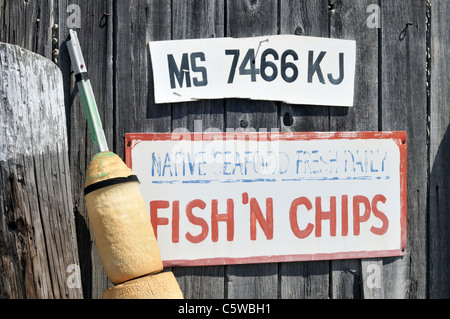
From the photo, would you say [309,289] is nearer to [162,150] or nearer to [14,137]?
[162,150]

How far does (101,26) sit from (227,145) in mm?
778

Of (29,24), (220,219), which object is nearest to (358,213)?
(220,219)

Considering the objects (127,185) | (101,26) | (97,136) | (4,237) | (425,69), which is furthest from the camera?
(425,69)

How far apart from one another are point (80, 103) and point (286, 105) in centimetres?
94

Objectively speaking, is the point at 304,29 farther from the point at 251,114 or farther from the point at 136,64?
the point at 136,64

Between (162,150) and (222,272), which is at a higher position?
(162,150)

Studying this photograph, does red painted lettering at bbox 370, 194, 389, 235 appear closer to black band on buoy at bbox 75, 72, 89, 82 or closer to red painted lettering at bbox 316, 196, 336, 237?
red painted lettering at bbox 316, 196, 336, 237

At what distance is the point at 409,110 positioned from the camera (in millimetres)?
2375

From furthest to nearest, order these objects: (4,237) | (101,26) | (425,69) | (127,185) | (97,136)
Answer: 1. (425,69)
2. (101,26)
3. (97,136)
4. (127,185)
5. (4,237)

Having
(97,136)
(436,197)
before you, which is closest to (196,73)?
(97,136)

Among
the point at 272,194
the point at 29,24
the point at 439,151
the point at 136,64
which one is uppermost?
the point at 29,24

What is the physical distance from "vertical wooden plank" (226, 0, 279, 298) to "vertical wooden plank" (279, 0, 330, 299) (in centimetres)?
5

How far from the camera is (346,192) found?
2277mm

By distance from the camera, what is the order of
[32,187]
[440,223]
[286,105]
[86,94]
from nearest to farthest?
1. [32,187]
2. [86,94]
3. [286,105]
4. [440,223]
